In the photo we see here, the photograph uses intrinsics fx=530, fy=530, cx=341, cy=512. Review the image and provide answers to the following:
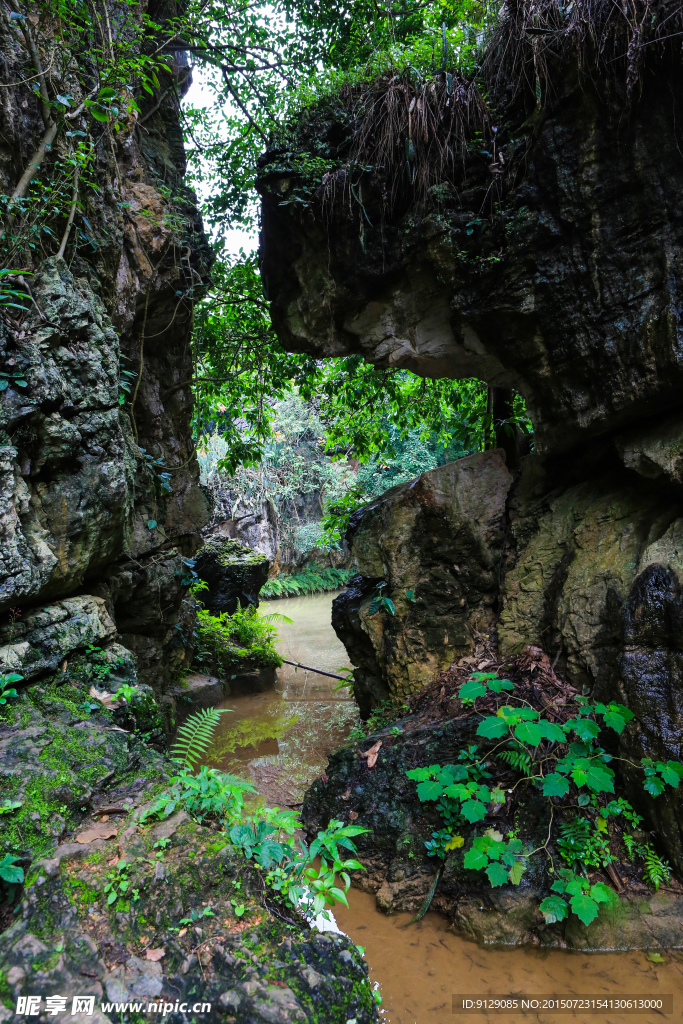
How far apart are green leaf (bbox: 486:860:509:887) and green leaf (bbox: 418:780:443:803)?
50cm

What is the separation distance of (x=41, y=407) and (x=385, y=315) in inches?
130

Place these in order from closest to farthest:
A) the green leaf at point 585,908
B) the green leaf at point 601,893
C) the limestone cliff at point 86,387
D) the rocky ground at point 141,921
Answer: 1. the rocky ground at point 141,921
2. the green leaf at point 585,908
3. the green leaf at point 601,893
4. the limestone cliff at point 86,387

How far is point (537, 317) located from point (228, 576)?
23.6ft

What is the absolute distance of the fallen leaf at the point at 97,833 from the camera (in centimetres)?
216

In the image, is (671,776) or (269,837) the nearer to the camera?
(269,837)

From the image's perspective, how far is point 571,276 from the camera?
3.96 meters

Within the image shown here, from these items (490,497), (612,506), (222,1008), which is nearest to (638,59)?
(612,506)

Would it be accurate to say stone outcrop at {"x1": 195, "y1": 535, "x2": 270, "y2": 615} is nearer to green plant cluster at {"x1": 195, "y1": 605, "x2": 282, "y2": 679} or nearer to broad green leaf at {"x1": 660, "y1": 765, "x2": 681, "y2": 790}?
green plant cluster at {"x1": 195, "y1": 605, "x2": 282, "y2": 679}

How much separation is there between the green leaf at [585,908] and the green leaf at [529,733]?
0.76 m

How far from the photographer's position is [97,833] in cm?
220

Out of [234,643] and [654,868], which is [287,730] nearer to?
[234,643]

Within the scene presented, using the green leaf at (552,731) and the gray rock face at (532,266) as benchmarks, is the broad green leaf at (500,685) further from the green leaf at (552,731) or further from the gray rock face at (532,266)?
the gray rock face at (532,266)

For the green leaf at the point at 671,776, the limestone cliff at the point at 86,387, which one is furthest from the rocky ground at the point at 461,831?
the limestone cliff at the point at 86,387

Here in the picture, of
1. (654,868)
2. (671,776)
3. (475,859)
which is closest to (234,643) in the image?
(475,859)
